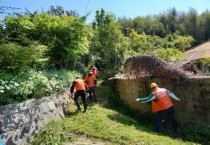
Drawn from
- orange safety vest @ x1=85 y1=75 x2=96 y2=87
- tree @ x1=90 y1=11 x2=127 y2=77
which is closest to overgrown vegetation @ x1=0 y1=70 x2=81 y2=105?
orange safety vest @ x1=85 y1=75 x2=96 y2=87

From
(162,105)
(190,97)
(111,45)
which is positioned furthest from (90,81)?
(111,45)

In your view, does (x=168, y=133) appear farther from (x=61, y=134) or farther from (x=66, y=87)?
(x=66, y=87)

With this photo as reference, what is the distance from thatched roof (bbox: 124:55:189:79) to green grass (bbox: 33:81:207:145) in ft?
6.77

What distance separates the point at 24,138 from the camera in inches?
378

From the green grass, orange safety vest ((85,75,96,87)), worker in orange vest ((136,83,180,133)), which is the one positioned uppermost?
orange safety vest ((85,75,96,87))

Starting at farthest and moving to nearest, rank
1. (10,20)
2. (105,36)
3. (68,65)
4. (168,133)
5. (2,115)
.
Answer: (105,36) → (68,65) → (10,20) → (168,133) → (2,115)

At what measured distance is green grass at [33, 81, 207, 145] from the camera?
948cm

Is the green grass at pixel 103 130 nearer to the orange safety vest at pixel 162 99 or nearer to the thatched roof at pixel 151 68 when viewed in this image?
the orange safety vest at pixel 162 99

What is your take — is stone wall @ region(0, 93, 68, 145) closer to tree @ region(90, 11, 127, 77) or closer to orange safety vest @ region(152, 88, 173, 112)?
orange safety vest @ region(152, 88, 173, 112)

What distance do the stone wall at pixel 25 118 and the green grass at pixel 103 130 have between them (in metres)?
0.33

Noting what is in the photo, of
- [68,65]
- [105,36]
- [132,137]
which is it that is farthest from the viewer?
[105,36]

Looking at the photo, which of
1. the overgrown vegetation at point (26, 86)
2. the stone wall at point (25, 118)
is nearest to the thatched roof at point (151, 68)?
the overgrown vegetation at point (26, 86)

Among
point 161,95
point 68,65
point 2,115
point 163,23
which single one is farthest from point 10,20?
point 163,23

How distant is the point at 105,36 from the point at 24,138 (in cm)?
1444
